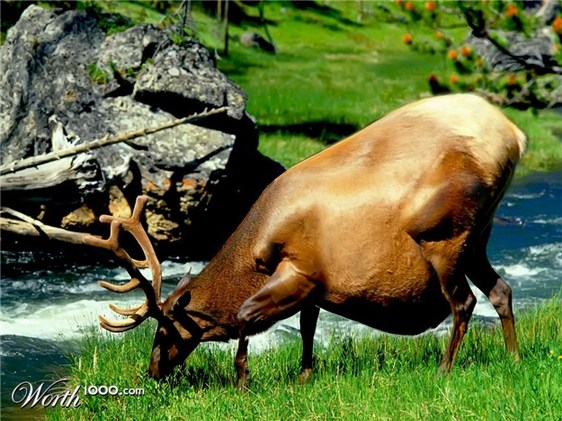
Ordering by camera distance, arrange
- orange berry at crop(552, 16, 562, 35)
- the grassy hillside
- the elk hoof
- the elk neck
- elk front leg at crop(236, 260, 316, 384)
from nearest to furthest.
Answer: elk front leg at crop(236, 260, 316, 384)
the elk hoof
the elk neck
orange berry at crop(552, 16, 562, 35)
the grassy hillside

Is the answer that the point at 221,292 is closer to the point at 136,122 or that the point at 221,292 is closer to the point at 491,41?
the point at 491,41

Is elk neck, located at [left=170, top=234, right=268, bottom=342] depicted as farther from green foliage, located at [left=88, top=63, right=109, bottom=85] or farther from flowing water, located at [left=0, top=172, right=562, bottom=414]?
green foliage, located at [left=88, top=63, right=109, bottom=85]

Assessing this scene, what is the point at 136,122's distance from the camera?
14.6 metres

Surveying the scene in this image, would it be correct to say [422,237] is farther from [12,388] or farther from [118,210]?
[118,210]

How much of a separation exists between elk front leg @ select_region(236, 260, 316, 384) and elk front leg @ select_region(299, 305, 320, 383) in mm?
422

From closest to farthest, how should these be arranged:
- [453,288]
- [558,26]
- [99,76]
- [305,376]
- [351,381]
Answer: [351,381]
[453,288]
[305,376]
[558,26]
[99,76]

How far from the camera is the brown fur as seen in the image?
748cm

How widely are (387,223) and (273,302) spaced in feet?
3.34

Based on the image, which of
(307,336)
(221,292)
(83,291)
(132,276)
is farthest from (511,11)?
(83,291)

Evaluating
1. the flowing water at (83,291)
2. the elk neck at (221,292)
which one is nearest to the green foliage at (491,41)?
the flowing water at (83,291)

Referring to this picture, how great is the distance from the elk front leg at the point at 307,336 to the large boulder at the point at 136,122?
544 cm

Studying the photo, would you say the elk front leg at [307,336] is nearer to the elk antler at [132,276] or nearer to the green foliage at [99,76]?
the elk antler at [132,276]

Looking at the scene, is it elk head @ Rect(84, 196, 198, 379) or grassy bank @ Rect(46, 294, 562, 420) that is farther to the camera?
elk head @ Rect(84, 196, 198, 379)

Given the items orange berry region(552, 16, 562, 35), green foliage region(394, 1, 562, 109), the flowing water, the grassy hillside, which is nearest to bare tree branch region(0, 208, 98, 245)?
the flowing water
